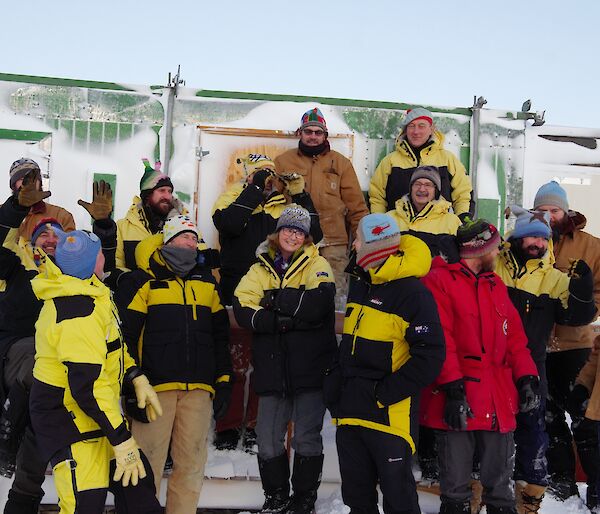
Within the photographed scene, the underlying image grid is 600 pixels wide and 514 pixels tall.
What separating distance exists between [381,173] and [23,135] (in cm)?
313

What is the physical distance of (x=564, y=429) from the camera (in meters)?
4.58

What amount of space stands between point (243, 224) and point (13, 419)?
2.06 m

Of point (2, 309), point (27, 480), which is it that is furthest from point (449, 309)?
point (2, 309)

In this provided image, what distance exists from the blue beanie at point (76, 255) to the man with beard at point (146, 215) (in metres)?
1.58

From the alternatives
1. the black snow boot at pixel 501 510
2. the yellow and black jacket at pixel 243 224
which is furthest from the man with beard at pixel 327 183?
the black snow boot at pixel 501 510

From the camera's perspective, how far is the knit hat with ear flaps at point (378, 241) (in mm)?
3482

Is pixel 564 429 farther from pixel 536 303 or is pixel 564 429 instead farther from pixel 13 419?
pixel 13 419

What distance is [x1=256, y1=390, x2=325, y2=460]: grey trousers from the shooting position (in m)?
3.87

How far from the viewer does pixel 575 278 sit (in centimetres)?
399

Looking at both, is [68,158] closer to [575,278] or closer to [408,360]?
[408,360]

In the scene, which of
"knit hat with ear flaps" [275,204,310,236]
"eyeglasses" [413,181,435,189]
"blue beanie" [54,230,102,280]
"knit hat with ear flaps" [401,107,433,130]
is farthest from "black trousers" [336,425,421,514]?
"knit hat with ear flaps" [401,107,433,130]

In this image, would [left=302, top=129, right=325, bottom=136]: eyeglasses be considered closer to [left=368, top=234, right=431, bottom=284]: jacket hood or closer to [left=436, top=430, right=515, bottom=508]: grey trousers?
[left=368, top=234, right=431, bottom=284]: jacket hood

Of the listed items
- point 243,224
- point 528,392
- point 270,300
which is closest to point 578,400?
point 528,392

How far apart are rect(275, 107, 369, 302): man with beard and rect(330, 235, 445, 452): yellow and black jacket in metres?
1.83
